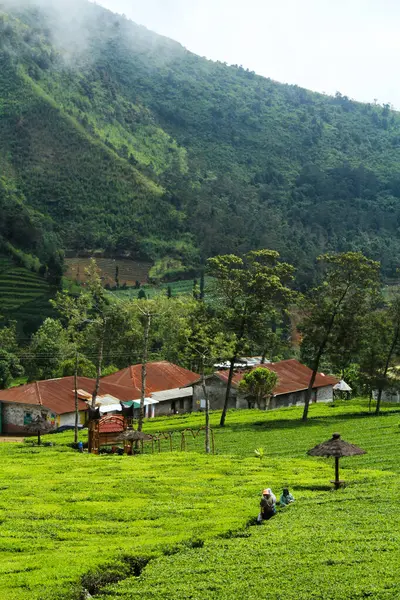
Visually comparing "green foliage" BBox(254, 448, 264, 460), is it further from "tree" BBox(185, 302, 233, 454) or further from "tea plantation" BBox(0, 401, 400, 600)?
"tree" BBox(185, 302, 233, 454)

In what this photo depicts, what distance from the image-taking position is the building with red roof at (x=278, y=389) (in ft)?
285

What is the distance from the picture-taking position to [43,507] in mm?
31094

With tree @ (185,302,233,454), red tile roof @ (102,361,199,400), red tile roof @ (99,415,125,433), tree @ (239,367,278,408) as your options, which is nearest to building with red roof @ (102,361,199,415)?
red tile roof @ (102,361,199,400)

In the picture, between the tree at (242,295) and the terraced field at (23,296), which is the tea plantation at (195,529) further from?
the terraced field at (23,296)

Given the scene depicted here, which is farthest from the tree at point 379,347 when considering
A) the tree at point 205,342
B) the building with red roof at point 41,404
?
the building with red roof at point 41,404

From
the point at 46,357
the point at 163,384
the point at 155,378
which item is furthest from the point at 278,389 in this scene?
the point at 46,357

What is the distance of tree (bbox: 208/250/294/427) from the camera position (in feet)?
217

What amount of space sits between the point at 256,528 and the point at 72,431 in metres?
47.5

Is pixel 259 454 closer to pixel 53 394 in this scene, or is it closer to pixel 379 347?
pixel 379 347

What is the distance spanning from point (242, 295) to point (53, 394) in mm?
22689

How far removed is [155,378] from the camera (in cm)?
9075

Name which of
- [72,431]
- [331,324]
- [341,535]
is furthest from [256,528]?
[72,431]

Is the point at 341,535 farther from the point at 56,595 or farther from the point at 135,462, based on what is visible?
the point at 135,462

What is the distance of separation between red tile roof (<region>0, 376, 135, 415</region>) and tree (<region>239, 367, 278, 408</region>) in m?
12.6
